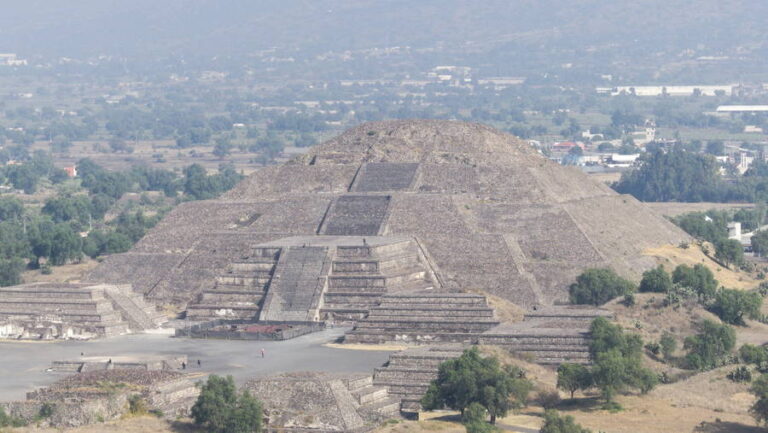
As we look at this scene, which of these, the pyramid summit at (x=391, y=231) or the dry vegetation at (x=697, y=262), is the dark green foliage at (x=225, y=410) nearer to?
the pyramid summit at (x=391, y=231)

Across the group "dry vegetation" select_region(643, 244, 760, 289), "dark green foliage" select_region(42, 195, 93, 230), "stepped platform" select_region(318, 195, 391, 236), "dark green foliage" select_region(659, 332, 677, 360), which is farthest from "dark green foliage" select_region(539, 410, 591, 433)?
"dark green foliage" select_region(42, 195, 93, 230)

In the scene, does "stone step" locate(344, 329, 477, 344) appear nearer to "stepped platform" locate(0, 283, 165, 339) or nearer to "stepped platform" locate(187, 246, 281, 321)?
"stepped platform" locate(187, 246, 281, 321)

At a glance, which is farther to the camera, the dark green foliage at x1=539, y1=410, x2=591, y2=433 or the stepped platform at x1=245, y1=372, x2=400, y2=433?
the stepped platform at x1=245, y1=372, x2=400, y2=433

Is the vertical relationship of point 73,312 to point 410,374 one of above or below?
below

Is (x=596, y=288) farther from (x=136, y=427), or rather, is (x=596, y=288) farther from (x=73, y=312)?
(x=136, y=427)

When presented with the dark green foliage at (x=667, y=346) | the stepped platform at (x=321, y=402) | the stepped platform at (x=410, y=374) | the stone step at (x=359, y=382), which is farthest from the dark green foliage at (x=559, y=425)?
the dark green foliage at (x=667, y=346)

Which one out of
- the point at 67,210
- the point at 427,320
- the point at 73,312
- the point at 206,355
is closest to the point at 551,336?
the point at 427,320

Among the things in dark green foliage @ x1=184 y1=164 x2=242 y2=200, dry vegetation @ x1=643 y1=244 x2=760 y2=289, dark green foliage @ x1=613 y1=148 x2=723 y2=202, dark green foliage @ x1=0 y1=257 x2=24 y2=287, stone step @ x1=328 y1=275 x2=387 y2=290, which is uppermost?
stone step @ x1=328 y1=275 x2=387 y2=290
